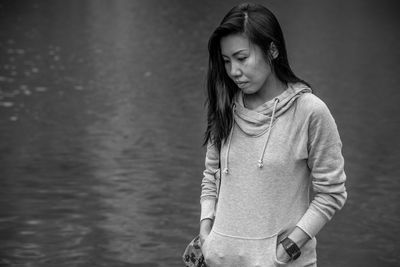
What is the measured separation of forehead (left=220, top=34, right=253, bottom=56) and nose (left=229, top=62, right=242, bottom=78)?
35 millimetres

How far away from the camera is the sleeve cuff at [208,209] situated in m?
2.91

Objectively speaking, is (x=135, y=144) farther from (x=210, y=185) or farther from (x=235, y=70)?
(x=235, y=70)

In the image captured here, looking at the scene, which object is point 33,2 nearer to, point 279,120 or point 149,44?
point 149,44

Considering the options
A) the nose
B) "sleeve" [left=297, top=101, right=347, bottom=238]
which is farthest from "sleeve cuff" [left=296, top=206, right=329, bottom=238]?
the nose

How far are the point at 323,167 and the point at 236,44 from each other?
18.0 inches

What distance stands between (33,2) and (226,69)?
39233 millimetres

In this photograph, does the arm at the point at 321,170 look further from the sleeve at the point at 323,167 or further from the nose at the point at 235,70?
the nose at the point at 235,70

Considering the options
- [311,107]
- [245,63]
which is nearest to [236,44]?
[245,63]

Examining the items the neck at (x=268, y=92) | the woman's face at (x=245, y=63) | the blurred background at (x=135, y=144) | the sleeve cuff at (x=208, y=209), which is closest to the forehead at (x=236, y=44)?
the woman's face at (x=245, y=63)

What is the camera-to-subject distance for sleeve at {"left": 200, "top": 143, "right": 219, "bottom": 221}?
2.90 meters

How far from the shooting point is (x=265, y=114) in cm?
269

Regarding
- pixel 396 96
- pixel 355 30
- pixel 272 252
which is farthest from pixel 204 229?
pixel 355 30

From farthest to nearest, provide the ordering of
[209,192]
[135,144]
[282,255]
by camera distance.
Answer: [135,144], [209,192], [282,255]

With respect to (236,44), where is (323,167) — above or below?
below
